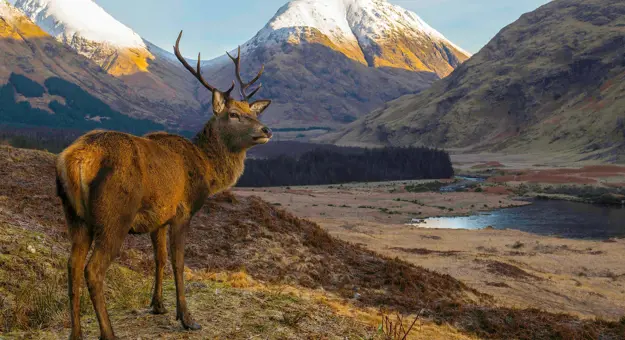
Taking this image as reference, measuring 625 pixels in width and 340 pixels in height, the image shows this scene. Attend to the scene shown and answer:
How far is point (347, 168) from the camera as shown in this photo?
12069 centimetres

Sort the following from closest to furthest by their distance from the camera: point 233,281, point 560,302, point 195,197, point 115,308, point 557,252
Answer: point 195,197
point 115,308
point 233,281
point 560,302
point 557,252

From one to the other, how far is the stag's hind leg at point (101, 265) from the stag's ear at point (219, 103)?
A: 2.77 metres

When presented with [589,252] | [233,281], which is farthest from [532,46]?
[233,281]

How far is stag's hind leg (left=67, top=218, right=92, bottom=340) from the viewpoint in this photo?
5941 mm

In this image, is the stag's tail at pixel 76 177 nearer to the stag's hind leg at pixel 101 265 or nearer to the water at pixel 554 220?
the stag's hind leg at pixel 101 265

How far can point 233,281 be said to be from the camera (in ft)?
39.3

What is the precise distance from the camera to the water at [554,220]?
52.2 m

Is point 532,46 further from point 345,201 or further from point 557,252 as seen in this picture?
point 557,252

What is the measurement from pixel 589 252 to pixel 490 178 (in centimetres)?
6814

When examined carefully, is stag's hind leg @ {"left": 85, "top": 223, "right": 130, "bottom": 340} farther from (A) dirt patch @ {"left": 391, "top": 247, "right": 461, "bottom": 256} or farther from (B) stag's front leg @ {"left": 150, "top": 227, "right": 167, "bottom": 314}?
(A) dirt patch @ {"left": 391, "top": 247, "right": 461, "bottom": 256}

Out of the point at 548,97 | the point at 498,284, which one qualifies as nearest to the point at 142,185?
the point at 498,284

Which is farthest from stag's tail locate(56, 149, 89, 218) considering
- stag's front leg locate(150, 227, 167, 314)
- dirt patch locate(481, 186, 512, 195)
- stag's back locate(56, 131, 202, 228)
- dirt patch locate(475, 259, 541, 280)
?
dirt patch locate(481, 186, 512, 195)

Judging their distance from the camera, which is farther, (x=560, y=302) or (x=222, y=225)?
(x=560, y=302)

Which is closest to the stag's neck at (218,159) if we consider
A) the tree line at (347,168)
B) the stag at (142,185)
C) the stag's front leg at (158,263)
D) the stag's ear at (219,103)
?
the stag at (142,185)
